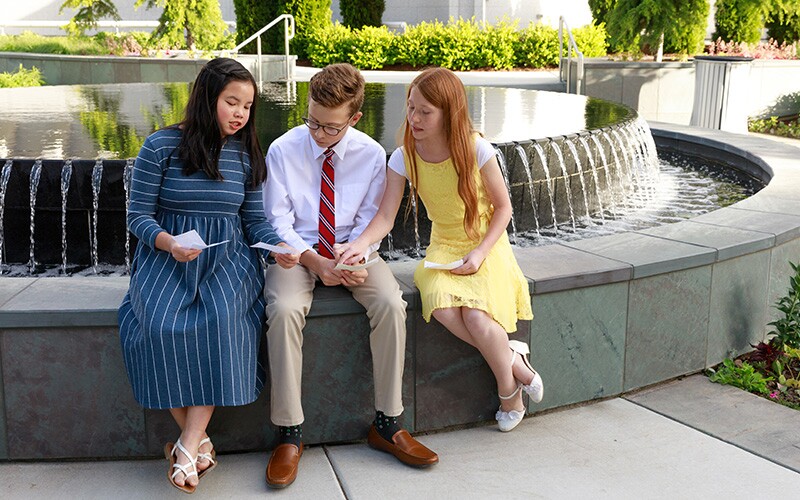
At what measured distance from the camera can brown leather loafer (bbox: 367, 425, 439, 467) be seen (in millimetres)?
3582

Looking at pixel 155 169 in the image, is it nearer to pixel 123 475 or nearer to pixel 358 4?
pixel 123 475

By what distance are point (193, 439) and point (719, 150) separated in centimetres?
638

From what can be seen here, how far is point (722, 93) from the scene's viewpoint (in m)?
12.3

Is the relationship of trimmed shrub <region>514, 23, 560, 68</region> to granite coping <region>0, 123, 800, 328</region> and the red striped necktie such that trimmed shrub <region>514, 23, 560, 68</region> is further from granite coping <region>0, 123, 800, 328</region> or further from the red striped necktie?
the red striped necktie

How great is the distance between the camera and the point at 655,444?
3820mm

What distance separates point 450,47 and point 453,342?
1578cm

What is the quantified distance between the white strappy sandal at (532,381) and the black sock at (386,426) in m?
0.58

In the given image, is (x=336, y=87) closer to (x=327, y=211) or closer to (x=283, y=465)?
(x=327, y=211)

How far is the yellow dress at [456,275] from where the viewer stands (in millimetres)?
3732

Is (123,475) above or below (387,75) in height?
below

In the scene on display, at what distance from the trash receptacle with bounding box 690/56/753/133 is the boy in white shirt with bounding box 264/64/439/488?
31.0 feet

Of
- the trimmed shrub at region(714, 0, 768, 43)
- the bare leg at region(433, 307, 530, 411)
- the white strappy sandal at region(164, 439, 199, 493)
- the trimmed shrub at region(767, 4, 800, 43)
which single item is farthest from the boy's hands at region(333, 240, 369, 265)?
the trimmed shrub at region(767, 4, 800, 43)

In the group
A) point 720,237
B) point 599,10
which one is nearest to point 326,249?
point 720,237

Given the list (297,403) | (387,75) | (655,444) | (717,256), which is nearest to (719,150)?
(717,256)
